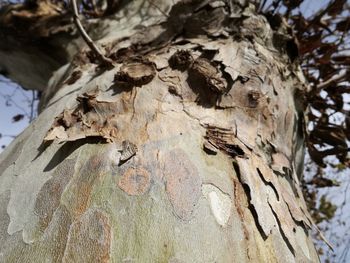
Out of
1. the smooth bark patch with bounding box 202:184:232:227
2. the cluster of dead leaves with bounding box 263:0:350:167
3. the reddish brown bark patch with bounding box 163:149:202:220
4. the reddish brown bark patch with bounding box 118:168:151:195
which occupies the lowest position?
the cluster of dead leaves with bounding box 263:0:350:167

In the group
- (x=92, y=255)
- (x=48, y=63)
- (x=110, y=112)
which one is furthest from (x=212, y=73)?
(x=48, y=63)

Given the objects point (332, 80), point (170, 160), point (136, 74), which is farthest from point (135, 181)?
point (332, 80)

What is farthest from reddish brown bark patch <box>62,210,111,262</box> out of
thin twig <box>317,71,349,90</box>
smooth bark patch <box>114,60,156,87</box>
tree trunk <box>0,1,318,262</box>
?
thin twig <box>317,71,349,90</box>

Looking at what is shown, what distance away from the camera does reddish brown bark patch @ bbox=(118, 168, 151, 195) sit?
0.70 m

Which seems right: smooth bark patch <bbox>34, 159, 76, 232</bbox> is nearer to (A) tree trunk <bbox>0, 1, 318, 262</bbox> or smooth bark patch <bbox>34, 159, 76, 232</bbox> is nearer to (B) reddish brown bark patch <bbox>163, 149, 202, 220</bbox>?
(A) tree trunk <bbox>0, 1, 318, 262</bbox>

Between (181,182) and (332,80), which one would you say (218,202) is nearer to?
(181,182)

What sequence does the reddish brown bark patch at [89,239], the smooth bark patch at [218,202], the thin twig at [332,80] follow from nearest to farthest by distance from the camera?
1. the reddish brown bark patch at [89,239]
2. the smooth bark patch at [218,202]
3. the thin twig at [332,80]

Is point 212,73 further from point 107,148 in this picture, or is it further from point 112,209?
point 112,209

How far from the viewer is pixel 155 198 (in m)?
0.69

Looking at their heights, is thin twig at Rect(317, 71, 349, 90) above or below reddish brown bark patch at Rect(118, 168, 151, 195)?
below

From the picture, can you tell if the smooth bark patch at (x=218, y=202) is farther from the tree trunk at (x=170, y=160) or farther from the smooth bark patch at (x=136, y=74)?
the smooth bark patch at (x=136, y=74)

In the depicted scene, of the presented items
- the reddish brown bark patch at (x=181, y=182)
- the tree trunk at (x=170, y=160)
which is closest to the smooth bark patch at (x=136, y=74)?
the tree trunk at (x=170, y=160)

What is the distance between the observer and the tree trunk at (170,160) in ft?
2.11

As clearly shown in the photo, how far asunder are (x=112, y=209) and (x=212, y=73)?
0.48 metres
